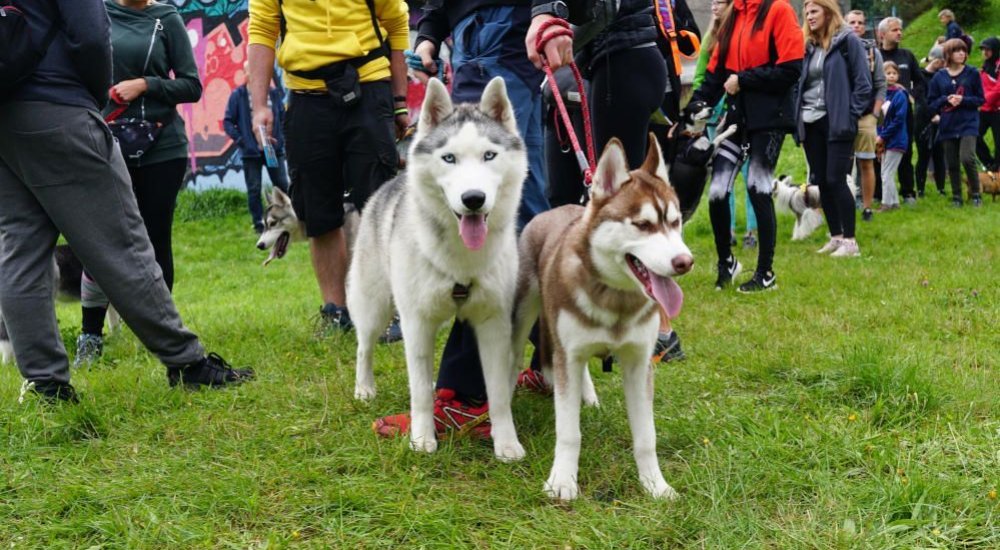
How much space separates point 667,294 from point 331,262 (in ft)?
9.74

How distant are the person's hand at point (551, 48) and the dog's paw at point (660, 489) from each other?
1526 millimetres

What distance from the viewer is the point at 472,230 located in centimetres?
260

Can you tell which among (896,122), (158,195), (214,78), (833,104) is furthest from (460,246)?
(214,78)

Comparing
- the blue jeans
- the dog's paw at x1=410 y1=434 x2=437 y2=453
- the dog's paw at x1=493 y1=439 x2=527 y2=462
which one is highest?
the dog's paw at x1=493 y1=439 x2=527 y2=462

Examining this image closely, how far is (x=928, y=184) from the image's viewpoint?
12.2 meters

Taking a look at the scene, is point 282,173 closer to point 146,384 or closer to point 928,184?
point 146,384

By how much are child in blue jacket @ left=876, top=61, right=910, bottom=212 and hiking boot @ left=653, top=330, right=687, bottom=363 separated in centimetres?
754

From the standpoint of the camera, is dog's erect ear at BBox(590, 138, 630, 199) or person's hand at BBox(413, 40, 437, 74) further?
person's hand at BBox(413, 40, 437, 74)

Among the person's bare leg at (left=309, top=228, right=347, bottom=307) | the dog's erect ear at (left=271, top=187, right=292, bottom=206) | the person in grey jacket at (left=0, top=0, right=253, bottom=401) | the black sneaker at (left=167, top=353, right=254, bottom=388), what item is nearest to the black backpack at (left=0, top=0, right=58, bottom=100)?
the person in grey jacket at (left=0, top=0, right=253, bottom=401)

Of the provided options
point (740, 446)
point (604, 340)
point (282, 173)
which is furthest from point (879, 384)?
point (282, 173)

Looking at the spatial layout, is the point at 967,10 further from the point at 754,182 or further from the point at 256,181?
the point at 256,181

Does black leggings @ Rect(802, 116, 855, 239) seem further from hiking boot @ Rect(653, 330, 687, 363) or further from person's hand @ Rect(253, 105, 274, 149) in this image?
person's hand @ Rect(253, 105, 274, 149)

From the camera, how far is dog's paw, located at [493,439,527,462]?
272 cm

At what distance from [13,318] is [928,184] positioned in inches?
504
